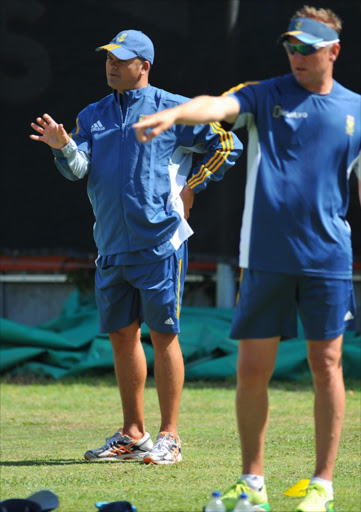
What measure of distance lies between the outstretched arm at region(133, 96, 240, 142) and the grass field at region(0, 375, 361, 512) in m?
1.40

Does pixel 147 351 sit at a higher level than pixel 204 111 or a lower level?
lower

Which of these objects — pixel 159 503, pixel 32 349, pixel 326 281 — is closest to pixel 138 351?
pixel 159 503

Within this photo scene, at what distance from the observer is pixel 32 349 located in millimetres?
7188

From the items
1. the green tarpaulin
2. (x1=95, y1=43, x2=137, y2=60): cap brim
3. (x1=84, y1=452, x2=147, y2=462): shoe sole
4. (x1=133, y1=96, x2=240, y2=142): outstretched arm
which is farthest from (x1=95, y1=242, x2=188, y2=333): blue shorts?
the green tarpaulin

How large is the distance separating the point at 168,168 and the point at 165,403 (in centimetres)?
120

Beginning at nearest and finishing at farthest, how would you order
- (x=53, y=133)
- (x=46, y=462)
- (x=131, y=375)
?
(x=53, y=133) < (x=46, y=462) < (x=131, y=375)

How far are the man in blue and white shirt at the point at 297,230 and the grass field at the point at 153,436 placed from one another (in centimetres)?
35

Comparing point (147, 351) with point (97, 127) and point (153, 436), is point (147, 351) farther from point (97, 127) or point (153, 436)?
point (97, 127)

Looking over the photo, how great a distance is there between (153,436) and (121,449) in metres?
0.59

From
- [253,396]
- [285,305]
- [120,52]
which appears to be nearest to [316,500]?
[253,396]

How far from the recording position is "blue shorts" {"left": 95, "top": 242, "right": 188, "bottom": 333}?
4.26 meters

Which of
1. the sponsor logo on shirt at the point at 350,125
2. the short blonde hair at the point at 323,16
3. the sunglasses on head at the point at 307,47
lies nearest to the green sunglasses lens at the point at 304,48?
the sunglasses on head at the point at 307,47

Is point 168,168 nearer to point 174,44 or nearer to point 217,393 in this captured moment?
point 217,393

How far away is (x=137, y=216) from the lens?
4207mm
